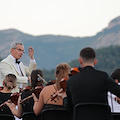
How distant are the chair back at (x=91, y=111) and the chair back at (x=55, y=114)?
548 mm

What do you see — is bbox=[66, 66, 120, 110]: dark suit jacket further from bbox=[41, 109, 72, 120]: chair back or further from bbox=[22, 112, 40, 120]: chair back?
bbox=[22, 112, 40, 120]: chair back

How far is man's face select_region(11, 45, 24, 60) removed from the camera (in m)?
8.85

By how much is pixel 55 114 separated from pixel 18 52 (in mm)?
3593

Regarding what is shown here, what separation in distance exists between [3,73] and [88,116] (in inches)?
162

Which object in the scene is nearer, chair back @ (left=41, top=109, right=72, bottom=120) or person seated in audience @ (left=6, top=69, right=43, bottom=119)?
chair back @ (left=41, top=109, right=72, bottom=120)

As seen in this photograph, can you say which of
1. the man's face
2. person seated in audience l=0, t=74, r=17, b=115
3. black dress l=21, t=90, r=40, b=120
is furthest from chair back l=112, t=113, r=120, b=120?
the man's face

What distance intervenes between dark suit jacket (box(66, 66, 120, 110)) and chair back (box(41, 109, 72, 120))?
0.48 m

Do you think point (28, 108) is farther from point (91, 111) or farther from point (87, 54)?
point (87, 54)

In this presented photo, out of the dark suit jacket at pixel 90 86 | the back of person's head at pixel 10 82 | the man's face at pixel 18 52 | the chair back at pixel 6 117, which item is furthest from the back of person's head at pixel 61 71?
the man's face at pixel 18 52

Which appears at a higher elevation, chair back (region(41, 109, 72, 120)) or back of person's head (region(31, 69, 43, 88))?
back of person's head (region(31, 69, 43, 88))

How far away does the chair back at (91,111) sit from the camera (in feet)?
16.3

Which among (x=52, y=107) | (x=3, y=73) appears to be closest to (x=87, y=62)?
(x=52, y=107)

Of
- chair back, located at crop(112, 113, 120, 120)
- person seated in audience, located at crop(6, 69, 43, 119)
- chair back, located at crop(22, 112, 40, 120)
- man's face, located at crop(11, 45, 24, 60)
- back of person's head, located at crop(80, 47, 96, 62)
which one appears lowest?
chair back, located at crop(112, 113, 120, 120)

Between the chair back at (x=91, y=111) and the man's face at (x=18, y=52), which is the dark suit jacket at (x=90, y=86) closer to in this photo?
the chair back at (x=91, y=111)
